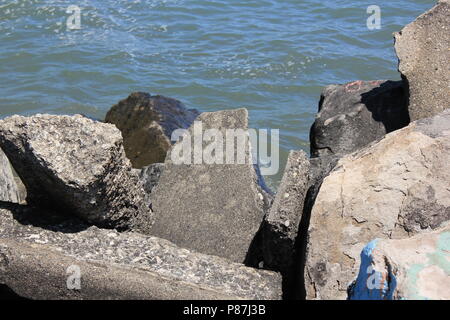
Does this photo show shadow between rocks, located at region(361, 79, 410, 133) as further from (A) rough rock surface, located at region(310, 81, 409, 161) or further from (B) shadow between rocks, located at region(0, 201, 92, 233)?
(B) shadow between rocks, located at region(0, 201, 92, 233)

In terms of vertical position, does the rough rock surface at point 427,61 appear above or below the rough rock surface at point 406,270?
above

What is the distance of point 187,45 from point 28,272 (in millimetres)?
7786

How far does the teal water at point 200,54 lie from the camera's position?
31.2 feet

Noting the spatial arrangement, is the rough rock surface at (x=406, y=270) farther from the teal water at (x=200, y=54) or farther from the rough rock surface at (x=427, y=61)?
the teal water at (x=200, y=54)

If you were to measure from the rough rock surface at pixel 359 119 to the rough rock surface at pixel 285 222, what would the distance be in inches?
49.5

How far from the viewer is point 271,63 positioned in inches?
410

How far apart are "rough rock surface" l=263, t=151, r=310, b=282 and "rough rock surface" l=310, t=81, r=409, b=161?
1256 millimetres

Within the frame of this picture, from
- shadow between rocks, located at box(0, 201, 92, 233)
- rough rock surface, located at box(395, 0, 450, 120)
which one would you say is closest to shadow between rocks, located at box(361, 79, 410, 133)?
rough rock surface, located at box(395, 0, 450, 120)

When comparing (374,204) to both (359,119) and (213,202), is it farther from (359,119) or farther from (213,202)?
(359,119)

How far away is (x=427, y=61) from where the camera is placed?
193 inches

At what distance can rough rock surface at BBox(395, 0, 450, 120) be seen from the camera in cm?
481

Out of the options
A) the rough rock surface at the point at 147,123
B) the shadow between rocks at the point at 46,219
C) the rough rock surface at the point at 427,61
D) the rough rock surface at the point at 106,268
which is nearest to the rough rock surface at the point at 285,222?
the rough rock surface at the point at 106,268

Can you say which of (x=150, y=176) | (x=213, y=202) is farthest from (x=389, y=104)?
(x=150, y=176)
